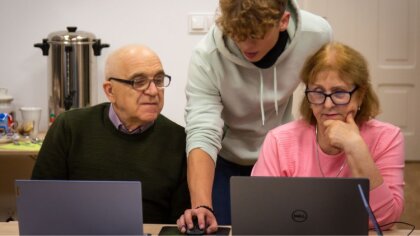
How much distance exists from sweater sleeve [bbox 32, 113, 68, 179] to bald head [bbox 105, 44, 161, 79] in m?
0.25

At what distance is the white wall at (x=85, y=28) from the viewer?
390 cm

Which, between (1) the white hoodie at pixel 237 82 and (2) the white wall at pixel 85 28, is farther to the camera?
(2) the white wall at pixel 85 28

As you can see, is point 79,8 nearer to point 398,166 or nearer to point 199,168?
point 199,168

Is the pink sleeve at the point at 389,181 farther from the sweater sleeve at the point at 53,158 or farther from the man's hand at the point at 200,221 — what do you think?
the sweater sleeve at the point at 53,158

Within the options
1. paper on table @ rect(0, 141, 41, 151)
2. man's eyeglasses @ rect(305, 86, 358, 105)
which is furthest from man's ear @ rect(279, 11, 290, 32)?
paper on table @ rect(0, 141, 41, 151)

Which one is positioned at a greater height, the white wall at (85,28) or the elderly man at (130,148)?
the white wall at (85,28)

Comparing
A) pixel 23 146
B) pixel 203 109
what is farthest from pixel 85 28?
pixel 203 109

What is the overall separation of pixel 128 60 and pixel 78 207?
28.2 inches

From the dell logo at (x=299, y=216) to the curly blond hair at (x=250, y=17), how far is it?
0.58 meters

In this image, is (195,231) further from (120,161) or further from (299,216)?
(120,161)

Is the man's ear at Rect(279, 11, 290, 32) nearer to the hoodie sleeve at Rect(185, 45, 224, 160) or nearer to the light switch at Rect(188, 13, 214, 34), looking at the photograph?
the hoodie sleeve at Rect(185, 45, 224, 160)

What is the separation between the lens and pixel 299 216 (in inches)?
55.1

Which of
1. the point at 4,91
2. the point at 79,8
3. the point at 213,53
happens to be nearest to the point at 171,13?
the point at 79,8

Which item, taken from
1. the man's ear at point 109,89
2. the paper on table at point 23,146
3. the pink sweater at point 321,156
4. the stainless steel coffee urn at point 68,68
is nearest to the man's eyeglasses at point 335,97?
the pink sweater at point 321,156
